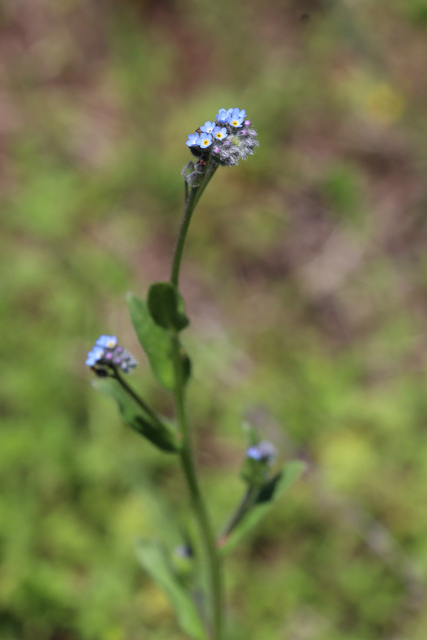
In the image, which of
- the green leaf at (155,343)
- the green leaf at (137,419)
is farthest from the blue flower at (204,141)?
the green leaf at (137,419)

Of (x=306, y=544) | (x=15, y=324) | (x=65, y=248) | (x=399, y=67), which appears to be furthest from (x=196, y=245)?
(x=399, y=67)

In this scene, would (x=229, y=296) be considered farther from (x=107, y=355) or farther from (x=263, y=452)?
(x=107, y=355)

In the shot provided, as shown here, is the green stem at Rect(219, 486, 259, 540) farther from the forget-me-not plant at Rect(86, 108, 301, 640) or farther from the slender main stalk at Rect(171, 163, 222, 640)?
the slender main stalk at Rect(171, 163, 222, 640)

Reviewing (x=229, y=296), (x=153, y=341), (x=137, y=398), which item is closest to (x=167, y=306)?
(x=153, y=341)

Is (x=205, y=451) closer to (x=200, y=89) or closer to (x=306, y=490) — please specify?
(x=306, y=490)

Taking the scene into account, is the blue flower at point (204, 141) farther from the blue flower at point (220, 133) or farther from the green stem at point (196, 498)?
the green stem at point (196, 498)

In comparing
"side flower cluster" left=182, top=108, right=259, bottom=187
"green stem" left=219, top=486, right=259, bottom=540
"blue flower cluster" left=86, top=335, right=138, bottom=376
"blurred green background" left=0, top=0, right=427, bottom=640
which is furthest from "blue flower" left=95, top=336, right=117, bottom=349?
"blurred green background" left=0, top=0, right=427, bottom=640
